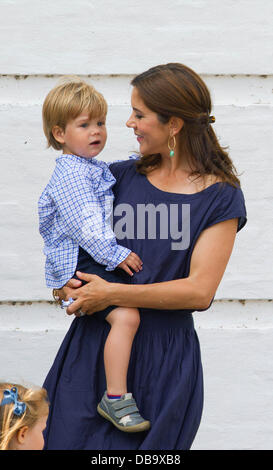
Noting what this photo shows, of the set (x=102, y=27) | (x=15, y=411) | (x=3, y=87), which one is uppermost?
(x=102, y=27)

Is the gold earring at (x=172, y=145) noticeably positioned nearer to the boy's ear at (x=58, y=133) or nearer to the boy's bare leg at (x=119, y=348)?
the boy's ear at (x=58, y=133)

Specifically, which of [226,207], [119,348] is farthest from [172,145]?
[119,348]

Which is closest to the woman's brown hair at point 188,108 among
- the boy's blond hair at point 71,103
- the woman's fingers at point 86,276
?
the boy's blond hair at point 71,103

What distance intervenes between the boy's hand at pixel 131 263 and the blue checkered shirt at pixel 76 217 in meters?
0.02

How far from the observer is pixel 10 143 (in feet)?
13.2

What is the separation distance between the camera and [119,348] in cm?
260

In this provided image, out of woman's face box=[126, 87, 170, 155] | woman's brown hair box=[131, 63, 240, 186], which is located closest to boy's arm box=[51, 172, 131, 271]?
woman's face box=[126, 87, 170, 155]

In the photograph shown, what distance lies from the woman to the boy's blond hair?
14 cm

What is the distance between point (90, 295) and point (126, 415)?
1.28 ft

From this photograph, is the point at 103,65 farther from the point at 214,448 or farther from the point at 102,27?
the point at 214,448

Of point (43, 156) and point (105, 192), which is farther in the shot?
point (43, 156)

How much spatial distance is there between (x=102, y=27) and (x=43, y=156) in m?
0.68

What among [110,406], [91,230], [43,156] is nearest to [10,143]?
[43,156]

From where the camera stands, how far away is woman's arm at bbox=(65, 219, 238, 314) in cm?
255
